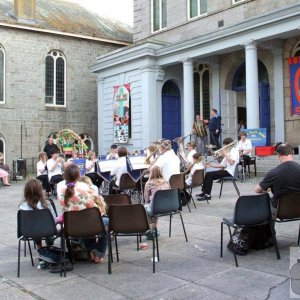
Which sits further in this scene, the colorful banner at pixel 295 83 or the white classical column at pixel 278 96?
the white classical column at pixel 278 96

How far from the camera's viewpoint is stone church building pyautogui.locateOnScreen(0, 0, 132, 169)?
80.8 feet

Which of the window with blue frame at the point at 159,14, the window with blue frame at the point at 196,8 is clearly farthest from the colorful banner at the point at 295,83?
the window with blue frame at the point at 159,14

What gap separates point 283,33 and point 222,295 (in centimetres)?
1288

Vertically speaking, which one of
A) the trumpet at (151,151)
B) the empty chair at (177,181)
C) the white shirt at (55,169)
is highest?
the trumpet at (151,151)

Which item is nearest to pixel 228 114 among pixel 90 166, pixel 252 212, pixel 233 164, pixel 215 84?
pixel 215 84

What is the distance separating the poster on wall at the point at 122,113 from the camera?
69.3ft

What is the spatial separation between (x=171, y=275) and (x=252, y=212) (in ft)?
4.34

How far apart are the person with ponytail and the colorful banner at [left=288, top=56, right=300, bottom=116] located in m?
13.0

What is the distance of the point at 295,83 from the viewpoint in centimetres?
1702

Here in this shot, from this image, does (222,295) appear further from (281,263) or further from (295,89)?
(295,89)

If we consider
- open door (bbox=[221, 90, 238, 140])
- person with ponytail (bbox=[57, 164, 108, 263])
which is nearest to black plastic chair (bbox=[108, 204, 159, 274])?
person with ponytail (bbox=[57, 164, 108, 263])

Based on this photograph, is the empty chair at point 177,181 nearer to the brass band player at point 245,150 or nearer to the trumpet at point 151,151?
the trumpet at point 151,151

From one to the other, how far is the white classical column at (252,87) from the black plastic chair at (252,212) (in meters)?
11.0

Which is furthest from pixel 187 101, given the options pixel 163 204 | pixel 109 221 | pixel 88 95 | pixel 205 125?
pixel 109 221
